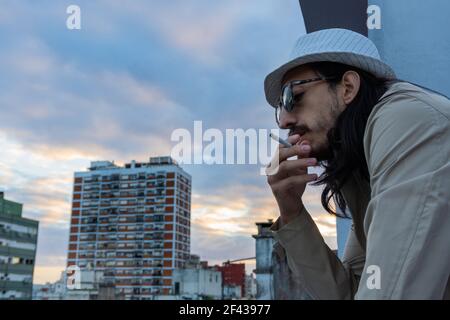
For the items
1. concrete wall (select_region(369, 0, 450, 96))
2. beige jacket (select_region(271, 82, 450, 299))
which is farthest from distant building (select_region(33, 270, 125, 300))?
beige jacket (select_region(271, 82, 450, 299))

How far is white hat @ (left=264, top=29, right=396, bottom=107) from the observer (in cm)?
85

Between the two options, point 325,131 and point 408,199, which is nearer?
point 408,199

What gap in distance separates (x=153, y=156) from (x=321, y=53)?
76.9 m

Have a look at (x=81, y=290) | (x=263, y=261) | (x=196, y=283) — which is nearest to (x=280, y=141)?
(x=263, y=261)

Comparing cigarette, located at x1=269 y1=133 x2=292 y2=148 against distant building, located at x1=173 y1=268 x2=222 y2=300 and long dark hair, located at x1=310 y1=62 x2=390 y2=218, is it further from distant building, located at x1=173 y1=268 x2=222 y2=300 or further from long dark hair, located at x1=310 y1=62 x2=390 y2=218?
distant building, located at x1=173 y1=268 x2=222 y2=300

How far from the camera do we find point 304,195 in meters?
0.96

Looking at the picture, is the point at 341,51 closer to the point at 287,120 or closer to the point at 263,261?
the point at 287,120

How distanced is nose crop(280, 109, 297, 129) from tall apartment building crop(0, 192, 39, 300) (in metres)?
52.3

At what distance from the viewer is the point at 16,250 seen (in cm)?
5147

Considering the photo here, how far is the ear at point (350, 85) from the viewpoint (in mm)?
837

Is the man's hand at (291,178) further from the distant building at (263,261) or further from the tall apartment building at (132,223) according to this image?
the tall apartment building at (132,223)

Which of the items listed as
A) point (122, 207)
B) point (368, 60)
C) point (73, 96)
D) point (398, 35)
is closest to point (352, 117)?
point (368, 60)

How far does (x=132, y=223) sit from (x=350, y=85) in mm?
76921
